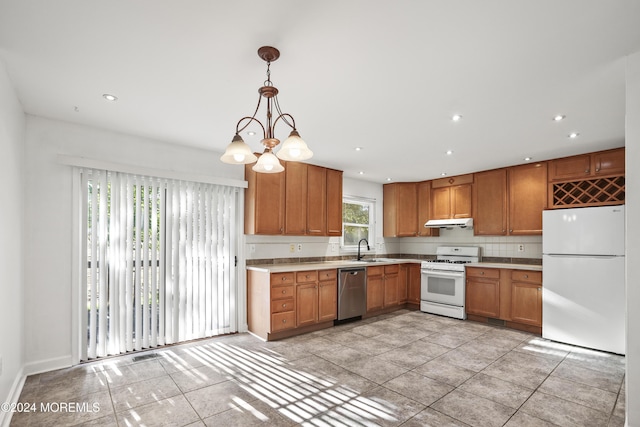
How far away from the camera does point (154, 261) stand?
3.71 m

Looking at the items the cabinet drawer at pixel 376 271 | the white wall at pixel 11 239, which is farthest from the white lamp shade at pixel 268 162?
the cabinet drawer at pixel 376 271

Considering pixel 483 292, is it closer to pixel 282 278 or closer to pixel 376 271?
pixel 376 271

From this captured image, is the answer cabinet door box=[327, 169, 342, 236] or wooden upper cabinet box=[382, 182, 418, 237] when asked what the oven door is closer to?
wooden upper cabinet box=[382, 182, 418, 237]

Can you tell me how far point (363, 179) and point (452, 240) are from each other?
6.68 ft

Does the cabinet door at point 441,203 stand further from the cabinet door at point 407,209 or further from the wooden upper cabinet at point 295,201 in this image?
the wooden upper cabinet at point 295,201

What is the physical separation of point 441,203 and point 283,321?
12.0 feet

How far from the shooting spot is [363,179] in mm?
6250

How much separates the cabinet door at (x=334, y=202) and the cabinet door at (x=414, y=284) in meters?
1.73

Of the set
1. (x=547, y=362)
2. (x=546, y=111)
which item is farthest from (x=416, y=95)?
(x=547, y=362)

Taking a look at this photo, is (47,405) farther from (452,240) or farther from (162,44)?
(452,240)

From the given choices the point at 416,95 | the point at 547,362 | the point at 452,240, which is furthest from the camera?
the point at 452,240

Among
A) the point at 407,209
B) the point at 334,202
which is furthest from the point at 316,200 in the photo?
the point at 407,209

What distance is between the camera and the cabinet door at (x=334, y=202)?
5.16m

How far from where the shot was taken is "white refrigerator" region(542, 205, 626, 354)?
357 cm
